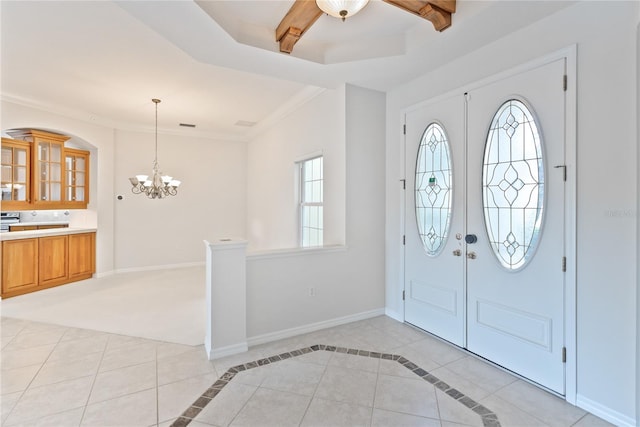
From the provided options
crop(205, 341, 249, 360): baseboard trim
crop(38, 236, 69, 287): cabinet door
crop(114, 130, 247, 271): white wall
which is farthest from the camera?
crop(114, 130, 247, 271): white wall

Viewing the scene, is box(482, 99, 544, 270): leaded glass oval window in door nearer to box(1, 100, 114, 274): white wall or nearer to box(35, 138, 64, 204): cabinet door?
box(1, 100, 114, 274): white wall

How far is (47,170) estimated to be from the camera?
16.8ft

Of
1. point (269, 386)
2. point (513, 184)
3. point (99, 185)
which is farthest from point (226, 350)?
point (99, 185)

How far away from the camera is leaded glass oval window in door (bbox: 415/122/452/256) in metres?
3.03

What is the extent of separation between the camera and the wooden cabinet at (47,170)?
4754mm

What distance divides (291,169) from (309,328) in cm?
257

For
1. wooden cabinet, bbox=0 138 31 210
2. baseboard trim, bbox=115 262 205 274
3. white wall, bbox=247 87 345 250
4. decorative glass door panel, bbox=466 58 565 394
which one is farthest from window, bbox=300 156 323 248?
wooden cabinet, bbox=0 138 31 210

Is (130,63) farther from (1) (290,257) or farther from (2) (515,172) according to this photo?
(2) (515,172)

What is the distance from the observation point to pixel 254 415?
198cm

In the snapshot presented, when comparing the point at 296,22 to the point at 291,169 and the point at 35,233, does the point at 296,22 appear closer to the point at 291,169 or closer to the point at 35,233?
the point at 291,169

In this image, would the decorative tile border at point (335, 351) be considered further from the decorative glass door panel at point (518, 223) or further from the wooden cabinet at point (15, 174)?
the wooden cabinet at point (15, 174)

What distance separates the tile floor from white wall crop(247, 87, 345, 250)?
1.47m

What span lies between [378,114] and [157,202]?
4958 mm

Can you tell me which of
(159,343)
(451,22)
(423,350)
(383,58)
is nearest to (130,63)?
(383,58)
